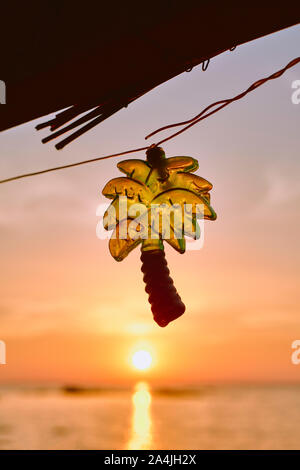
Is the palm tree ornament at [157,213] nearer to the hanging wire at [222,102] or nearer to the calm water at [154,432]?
the hanging wire at [222,102]

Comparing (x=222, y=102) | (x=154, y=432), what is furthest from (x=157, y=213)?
(x=154, y=432)

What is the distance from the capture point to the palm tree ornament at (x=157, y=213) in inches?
74.7

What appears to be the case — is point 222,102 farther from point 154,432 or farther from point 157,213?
point 154,432

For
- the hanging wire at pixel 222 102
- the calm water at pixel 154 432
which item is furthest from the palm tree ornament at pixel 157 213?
the calm water at pixel 154 432

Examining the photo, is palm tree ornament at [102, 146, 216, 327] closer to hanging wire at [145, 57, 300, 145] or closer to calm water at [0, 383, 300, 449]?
hanging wire at [145, 57, 300, 145]

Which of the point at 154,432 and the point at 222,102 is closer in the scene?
the point at 222,102

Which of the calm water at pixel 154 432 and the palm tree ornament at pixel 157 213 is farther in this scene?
the calm water at pixel 154 432

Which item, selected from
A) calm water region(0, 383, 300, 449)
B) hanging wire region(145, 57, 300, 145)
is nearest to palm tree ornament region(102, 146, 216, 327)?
hanging wire region(145, 57, 300, 145)

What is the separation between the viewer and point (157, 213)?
193cm

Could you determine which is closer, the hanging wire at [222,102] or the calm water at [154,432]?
the hanging wire at [222,102]

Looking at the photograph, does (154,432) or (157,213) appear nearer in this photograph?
(157,213)
